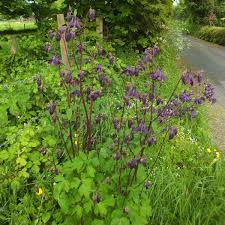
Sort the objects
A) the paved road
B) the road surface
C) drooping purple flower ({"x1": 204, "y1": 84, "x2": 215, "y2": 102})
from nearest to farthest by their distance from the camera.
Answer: drooping purple flower ({"x1": 204, "y1": 84, "x2": 215, "y2": 102})
the road surface
the paved road

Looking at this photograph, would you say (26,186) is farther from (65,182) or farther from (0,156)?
(65,182)

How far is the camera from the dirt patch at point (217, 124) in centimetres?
636

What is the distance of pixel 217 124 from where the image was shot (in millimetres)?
7445

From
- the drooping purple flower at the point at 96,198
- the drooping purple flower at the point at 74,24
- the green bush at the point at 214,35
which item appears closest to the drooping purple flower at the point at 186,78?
the drooping purple flower at the point at 74,24

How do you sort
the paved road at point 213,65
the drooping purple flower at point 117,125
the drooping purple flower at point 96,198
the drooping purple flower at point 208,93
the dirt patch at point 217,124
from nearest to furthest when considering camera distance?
the drooping purple flower at point 96,198 → the drooping purple flower at point 117,125 → the drooping purple flower at point 208,93 → the dirt patch at point 217,124 → the paved road at point 213,65

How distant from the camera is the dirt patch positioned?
20.9 feet

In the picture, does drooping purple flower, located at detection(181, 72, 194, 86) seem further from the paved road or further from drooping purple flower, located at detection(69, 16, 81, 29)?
the paved road

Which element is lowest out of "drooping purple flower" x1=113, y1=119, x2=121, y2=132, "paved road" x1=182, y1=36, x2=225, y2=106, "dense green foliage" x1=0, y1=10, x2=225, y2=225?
"paved road" x1=182, y1=36, x2=225, y2=106

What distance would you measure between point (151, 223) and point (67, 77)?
5.46 ft

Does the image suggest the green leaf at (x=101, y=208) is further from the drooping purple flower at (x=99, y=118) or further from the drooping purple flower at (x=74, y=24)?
the drooping purple flower at (x=74, y=24)

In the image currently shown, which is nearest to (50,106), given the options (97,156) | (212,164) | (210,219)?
(97,156)

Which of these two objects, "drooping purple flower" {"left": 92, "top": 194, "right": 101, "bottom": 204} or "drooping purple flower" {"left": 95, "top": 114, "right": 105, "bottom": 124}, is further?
"drooping purple flower" {"left": 95, "top": 114, "right": 105, "bottom": 124}

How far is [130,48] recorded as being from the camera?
12.0 metres

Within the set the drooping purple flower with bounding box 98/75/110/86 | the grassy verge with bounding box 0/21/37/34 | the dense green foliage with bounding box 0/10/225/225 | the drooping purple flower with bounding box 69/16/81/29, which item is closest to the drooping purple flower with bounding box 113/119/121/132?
the dense green foliage with bounding box 0/10/225/225
